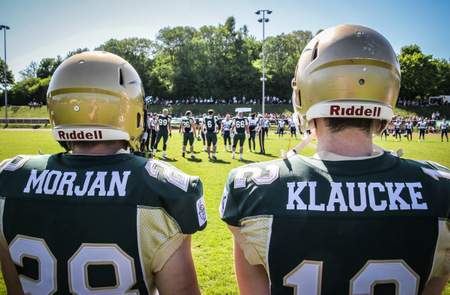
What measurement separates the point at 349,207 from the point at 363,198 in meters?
0.09

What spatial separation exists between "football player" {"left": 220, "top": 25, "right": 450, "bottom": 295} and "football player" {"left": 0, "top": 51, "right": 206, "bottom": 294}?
37cm

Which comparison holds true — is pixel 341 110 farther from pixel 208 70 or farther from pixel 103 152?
pixel 208 70

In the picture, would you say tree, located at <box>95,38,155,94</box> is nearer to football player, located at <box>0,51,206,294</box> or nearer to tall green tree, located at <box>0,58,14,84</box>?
tall green tree, located at <box>0,58,14,84</box>

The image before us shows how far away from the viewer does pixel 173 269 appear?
1.68 meters

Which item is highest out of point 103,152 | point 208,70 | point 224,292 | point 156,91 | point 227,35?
point 227,35

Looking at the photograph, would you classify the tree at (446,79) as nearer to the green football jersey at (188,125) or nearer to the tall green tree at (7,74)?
the green football jersey at (188,125)

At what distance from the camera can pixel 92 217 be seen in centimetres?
158

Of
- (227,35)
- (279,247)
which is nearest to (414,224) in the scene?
(279,247)

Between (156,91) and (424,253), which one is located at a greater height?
(156,91)

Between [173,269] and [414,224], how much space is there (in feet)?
4.30

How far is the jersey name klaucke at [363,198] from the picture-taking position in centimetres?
141

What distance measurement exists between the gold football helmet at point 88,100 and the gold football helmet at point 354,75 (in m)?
1.32

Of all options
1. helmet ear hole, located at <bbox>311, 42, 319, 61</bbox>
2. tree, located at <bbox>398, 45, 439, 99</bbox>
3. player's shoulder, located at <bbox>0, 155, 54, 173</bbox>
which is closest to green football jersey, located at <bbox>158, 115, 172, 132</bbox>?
player's shoulder, located at <bbox>0, 155, 54, 173</bbox>

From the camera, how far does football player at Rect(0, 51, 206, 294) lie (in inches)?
62.2
